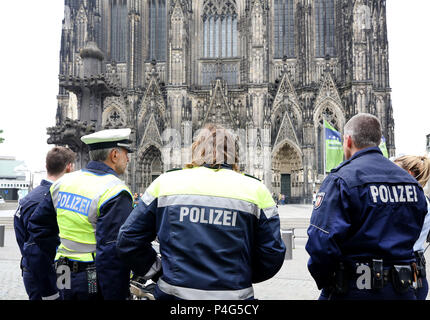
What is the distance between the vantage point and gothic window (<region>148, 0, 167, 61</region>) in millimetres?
34000

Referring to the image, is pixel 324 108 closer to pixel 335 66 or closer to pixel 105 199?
pixel 335 66

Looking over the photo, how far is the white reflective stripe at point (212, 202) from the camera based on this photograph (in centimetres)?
222

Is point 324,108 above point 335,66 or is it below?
below

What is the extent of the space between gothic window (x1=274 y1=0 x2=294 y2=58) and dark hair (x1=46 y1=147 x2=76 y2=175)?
30976mm

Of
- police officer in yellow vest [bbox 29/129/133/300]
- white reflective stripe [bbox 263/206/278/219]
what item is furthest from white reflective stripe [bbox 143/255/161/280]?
white reflective stripe [bbox 263/206/278/219]

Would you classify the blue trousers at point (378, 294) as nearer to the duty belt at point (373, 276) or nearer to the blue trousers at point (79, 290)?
the duty belt at point (373, 276)

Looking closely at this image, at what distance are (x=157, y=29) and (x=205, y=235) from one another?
34.4m

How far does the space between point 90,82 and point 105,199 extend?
32.8 feet

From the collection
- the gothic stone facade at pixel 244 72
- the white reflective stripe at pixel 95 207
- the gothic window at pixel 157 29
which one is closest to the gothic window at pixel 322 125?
the gothic stone facade at pixel 244 72

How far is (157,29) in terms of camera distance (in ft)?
112

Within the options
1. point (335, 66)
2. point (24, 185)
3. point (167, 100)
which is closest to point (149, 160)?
point (167, 100)

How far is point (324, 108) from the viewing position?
31406mm

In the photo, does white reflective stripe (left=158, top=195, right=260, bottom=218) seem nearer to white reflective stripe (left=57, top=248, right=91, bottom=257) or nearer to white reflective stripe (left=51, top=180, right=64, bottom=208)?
white reflective stripe (left=57, top=248, right=91, bottom=257)

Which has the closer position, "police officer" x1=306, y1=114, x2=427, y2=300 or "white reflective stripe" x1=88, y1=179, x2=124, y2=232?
"police officer" x1=306, y1=114, x2=427, y2=300
